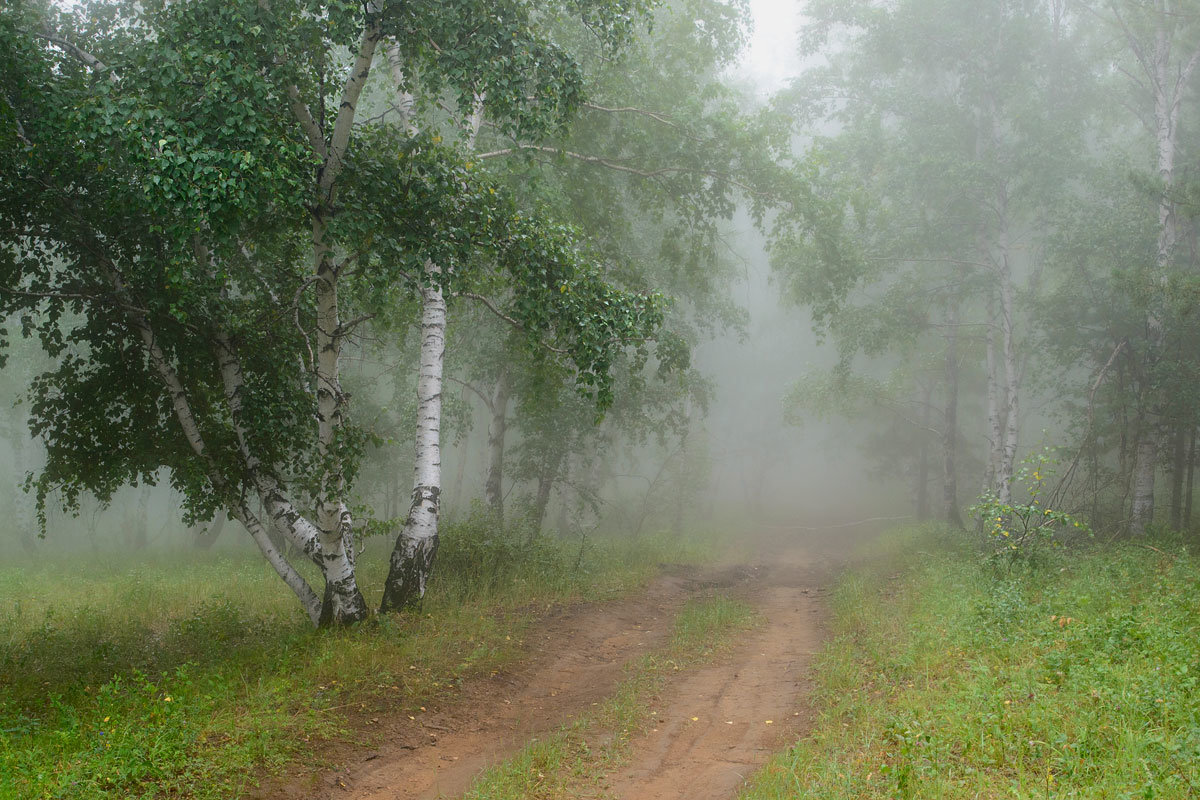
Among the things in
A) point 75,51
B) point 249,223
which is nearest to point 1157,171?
point 249,223

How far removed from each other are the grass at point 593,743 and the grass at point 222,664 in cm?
150

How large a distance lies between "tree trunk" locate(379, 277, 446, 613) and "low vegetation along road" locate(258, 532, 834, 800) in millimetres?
1766

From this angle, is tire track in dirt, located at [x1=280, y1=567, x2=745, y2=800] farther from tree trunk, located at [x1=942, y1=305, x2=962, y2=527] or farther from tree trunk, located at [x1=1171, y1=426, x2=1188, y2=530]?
tree trunk, located at [x1=942, y1=305, x2=962, y2=527]

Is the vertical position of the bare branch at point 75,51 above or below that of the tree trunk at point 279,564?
above

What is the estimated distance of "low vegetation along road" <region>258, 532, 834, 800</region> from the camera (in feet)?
19.1

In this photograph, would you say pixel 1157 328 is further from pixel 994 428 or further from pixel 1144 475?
pixel 994 428

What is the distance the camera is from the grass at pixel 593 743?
568cm

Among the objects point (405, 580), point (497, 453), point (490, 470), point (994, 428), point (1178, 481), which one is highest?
point (994, 428)

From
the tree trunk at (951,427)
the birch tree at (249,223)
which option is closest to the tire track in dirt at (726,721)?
the birch tree at (249,223)

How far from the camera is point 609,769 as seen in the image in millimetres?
6086

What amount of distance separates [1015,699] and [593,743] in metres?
3.37

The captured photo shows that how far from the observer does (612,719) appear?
722 centimetres

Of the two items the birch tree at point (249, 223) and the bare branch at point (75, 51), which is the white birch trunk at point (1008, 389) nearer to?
the birch tree at point (249, 223)

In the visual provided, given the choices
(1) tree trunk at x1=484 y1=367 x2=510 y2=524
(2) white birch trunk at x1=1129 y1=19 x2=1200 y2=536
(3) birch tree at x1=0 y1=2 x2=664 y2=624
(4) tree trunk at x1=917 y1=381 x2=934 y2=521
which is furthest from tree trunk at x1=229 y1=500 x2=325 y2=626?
(4) tree trunk at x1=917 y1=381 x2=934 y2=521
